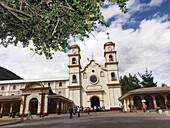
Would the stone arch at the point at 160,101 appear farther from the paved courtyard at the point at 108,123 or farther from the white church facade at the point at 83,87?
the paved courtyard at the point at 108,123

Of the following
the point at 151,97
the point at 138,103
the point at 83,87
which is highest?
the point at 83,87

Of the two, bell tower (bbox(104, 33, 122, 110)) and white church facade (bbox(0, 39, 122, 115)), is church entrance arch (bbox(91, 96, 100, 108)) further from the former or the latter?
bell tower (bbox(104, 33, 122, 110))

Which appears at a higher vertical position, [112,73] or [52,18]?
[112,73]

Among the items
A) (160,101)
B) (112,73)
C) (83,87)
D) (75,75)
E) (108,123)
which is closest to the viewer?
(108,123)

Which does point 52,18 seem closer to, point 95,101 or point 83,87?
point 83,87

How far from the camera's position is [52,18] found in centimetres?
491

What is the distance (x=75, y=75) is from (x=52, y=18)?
2613 centimetres

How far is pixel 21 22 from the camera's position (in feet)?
19.4

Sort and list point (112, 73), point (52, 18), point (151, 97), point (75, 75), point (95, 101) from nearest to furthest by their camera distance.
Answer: point (52, 18)
point (151, 97)
point (95, 101)
point (75, 75)
point (112, 73)

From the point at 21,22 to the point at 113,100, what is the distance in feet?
84.5

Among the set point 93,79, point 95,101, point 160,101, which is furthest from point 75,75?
point 160,101

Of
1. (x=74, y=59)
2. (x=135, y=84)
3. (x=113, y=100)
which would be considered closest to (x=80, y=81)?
(x=74, y=59)

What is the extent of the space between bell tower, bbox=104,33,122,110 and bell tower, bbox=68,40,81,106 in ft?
22.9

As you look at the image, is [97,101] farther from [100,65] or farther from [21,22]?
[21,22]
